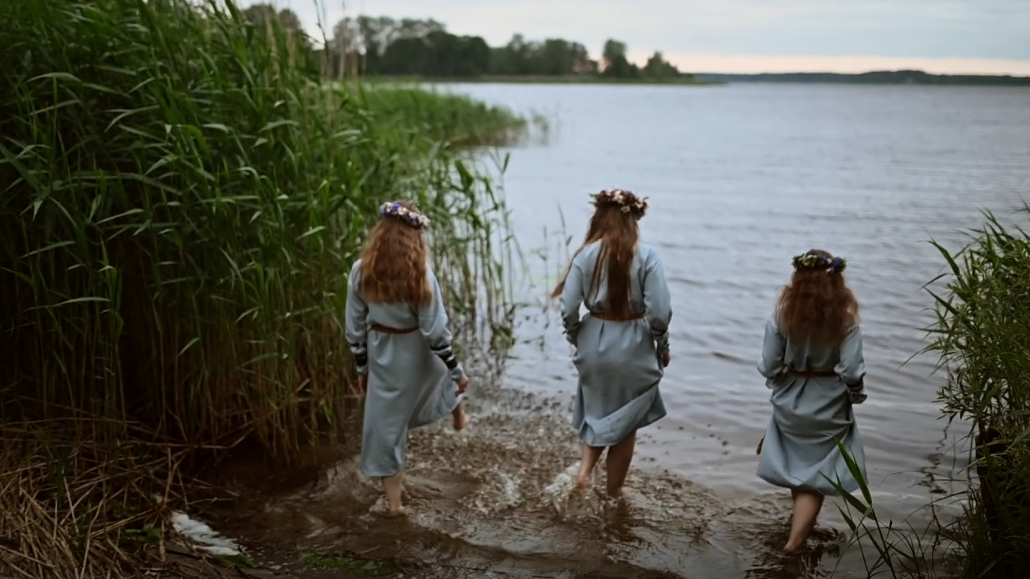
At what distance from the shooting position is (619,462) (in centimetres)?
530

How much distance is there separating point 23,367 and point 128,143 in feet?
4.04

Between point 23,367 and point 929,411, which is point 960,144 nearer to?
point 929,411

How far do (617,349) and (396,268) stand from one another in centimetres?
120

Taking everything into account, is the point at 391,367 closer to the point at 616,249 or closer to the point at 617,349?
the point at 617,349

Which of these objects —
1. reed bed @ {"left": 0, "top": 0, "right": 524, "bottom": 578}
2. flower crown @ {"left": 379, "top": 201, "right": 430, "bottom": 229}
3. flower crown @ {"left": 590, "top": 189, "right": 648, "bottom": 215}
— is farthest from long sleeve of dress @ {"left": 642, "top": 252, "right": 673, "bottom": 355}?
reed bed @ {"left": 0, "top": 0, "right": 524, "bottom": 578}

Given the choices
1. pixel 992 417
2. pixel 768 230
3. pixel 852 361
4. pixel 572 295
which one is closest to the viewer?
pixel 992 417

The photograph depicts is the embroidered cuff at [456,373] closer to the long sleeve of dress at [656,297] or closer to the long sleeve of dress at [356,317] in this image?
the long sleeve of dress at [356,317]

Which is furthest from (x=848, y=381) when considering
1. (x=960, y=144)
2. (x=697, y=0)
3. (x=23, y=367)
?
(x=697, y=0)

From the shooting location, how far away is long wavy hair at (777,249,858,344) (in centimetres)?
439

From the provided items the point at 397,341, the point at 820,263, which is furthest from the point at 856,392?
the point at 397,341

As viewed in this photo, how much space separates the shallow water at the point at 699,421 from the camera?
4727 mm

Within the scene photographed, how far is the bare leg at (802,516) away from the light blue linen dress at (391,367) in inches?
68.5

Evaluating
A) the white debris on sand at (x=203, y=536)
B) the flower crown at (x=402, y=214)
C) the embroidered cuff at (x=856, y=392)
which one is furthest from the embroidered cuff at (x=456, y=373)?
the embroidered cuff at (x=856, y=392)

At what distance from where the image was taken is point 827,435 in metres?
4.55
